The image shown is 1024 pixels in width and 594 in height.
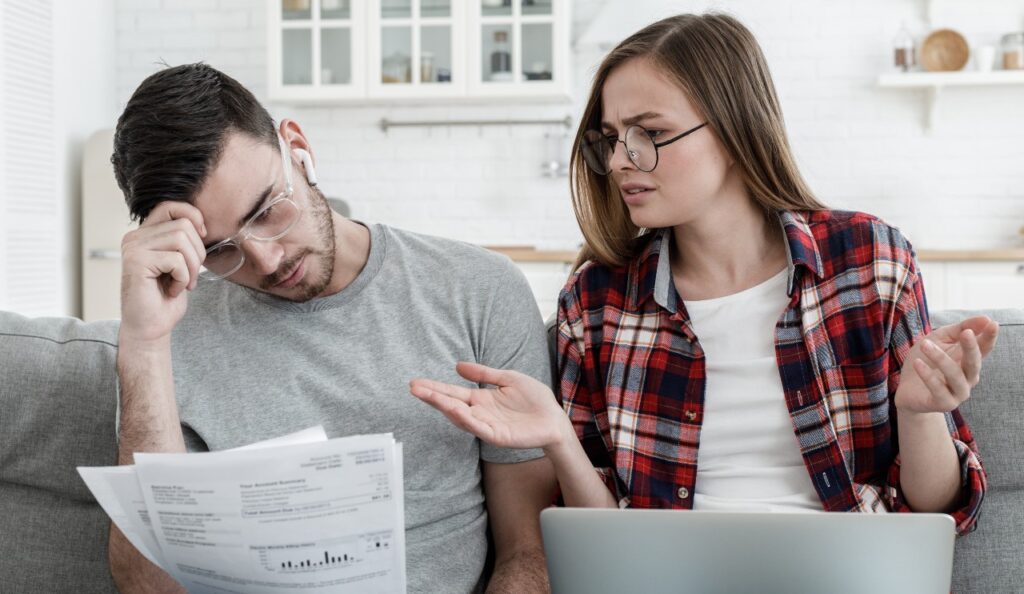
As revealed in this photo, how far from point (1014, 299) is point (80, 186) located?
4236 mm

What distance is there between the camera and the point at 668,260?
1.60 meters

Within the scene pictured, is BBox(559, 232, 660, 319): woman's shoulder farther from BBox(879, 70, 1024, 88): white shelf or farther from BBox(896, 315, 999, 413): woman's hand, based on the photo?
BBox(879, 70, 1024, 88): white shelf

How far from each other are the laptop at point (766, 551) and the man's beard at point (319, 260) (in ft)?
2.09

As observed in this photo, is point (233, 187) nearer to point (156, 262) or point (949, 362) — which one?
point (156, 262)

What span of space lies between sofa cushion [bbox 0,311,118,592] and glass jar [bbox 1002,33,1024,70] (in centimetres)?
414

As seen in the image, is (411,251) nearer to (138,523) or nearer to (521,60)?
(138,523)

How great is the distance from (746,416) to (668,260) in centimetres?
28

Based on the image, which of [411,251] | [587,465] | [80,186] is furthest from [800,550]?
[80,186]

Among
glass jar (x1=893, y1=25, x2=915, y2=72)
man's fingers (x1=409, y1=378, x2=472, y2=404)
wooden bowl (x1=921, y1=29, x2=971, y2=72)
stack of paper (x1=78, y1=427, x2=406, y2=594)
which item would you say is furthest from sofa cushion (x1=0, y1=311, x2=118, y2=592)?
wooden bowl (x1=921, y1=29, x2=971, y2=72)

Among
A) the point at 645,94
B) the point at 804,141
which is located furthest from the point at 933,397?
the point at 804,141

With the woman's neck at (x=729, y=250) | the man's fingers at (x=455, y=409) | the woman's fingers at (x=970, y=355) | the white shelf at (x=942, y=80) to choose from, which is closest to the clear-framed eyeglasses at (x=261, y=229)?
the man's fingers at (x=455, y=409)

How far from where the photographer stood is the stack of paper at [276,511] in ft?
3.22

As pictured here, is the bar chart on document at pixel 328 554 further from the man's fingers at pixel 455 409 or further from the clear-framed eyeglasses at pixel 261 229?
the clear-framed eyeglasses at pixel 261 229

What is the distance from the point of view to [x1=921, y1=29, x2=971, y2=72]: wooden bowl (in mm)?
4500
